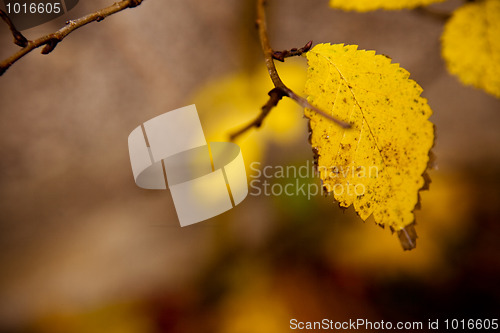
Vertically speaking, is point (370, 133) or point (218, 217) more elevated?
point (370, 133)

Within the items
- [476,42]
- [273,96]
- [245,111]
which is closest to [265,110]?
[273,96]

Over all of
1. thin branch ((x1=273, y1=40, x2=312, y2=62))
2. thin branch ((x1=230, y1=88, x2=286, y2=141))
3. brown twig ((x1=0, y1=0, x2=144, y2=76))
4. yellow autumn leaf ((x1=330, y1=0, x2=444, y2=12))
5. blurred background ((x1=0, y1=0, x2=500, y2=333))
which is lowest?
blurred background ((x1=0, y1=0, x2=500, y2=333))

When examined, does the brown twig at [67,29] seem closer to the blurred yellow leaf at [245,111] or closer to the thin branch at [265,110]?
the thin branch at [265,110]

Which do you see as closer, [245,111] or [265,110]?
[265,110]

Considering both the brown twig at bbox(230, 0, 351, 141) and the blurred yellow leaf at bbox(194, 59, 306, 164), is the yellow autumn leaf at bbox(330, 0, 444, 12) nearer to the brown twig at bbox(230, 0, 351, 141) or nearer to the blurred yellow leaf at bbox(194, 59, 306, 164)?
the brown twig at bbox(230, 0, 351, 141)

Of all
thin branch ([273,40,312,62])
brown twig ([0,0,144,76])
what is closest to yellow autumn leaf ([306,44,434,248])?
thin branch ([273,40,312,62])

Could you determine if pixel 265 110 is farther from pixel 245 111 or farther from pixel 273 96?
pixel 245 111

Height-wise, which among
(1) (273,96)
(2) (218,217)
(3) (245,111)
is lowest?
(2) (218,217)
